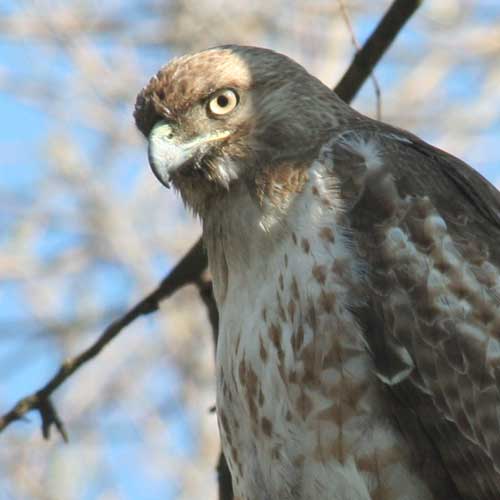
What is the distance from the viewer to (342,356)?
5.46 metres

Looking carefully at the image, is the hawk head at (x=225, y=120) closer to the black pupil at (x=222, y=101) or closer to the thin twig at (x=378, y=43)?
the black pupil at (x=222, y=101)

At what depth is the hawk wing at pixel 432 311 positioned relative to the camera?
17.6 feet

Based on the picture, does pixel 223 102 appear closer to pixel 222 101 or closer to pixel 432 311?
pixel 222 101

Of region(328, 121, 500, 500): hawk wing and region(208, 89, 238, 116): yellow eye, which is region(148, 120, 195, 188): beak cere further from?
region(328, 121, 500, 500): hawk wing

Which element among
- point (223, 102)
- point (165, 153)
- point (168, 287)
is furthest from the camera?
point (168, 287)

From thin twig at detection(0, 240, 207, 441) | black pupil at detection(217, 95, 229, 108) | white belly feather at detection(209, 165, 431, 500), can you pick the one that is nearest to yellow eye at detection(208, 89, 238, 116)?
black pupil at detection(217, 95, 229, 108)

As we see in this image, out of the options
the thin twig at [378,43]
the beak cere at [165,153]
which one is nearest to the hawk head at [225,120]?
the beak cere at [165,153]

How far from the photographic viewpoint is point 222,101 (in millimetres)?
6262

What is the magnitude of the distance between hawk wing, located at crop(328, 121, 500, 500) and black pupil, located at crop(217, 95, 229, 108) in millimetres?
650

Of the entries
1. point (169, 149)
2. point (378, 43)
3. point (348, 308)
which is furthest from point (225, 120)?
point (348, 308)

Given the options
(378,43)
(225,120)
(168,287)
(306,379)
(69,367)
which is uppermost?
(378,43)

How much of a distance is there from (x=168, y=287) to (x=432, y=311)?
1.37m

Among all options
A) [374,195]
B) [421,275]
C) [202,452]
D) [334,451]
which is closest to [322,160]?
[374,195]

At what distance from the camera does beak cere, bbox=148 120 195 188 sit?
6.04 metres
